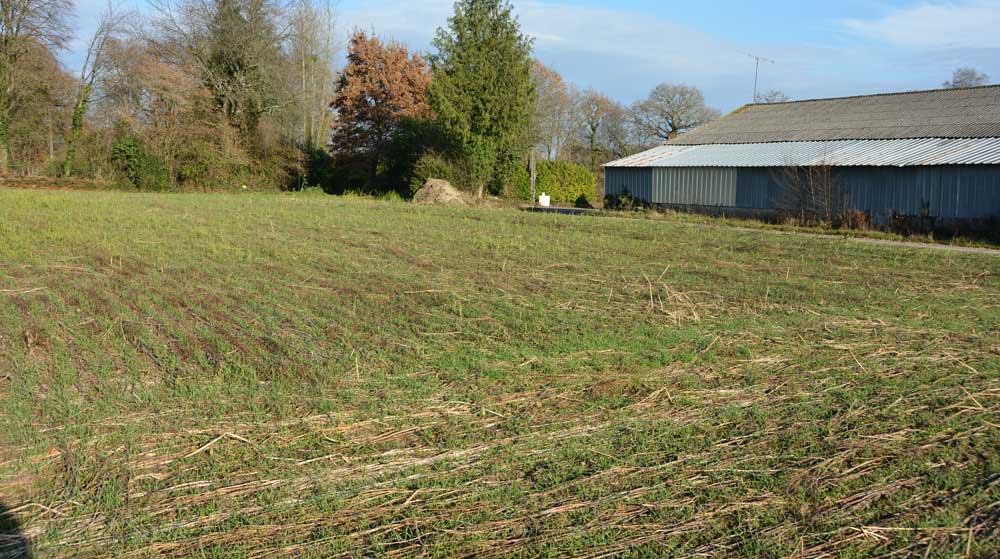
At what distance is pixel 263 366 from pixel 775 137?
2903cm

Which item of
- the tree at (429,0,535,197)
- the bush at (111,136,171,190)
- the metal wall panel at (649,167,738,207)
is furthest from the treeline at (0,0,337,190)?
the metal wall panel at (649,167,738,207)

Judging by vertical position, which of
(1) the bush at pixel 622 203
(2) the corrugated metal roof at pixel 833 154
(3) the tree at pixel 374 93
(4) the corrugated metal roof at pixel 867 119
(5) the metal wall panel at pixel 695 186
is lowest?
(1) the bush at pixel 622 203

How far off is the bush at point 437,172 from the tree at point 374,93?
9.50 metres

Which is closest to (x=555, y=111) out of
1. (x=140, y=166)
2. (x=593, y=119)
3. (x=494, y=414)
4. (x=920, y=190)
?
(x=593, y=119)

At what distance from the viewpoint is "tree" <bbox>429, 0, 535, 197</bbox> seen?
35.3 m

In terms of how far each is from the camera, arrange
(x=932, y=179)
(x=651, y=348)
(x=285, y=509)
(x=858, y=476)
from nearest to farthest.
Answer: (x=285, y=509)
(x=858, y=476)
(x=651, y=348)
(x=932, y=179)

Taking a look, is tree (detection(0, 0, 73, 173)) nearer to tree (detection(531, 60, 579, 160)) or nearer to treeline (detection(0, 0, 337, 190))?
treeline (detection(0, 0, 337, 190))

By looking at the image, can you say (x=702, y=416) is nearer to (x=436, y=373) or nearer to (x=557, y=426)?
(x=557, y=426)

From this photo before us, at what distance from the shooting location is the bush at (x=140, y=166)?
36.9m

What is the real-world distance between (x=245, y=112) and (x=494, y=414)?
3887 cm

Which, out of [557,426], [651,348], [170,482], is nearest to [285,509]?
[170,482]

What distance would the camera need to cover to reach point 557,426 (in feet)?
17.0

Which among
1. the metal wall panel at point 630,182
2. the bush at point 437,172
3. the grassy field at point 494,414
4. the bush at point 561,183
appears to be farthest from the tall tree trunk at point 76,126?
the grassy field at point 494,414

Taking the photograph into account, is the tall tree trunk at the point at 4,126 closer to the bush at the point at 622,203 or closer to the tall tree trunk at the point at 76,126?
the tall tree trunk at the point at 76,126
